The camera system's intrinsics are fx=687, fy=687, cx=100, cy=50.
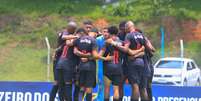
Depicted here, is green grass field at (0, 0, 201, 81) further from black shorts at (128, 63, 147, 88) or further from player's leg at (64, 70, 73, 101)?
black shorts at (128, 63, 147, 88)

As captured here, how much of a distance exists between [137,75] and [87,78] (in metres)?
1.11

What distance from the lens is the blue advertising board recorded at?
679 inches

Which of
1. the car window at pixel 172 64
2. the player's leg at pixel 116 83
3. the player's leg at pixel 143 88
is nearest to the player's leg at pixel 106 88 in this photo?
the player's leg at pixel 116 83

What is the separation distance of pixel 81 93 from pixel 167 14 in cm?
2568

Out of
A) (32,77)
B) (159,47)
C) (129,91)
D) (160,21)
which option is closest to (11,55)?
(32,77)

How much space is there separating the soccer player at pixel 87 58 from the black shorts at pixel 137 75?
2.59 ft

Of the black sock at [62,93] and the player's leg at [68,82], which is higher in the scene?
the player's leg at [68,82]

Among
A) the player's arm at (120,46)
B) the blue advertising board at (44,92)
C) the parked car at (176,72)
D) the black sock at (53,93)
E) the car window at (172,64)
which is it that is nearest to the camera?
the player's arm at (120,46)

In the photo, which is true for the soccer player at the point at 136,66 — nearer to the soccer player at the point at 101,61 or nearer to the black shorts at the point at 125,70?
the black shorts at the point at 125,70

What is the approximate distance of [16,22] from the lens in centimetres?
4125

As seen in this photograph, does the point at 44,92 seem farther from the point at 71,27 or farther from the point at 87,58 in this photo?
the point at 87,58

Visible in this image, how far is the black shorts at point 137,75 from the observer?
596 inches

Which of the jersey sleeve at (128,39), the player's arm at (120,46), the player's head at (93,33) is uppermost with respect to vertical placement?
the player's head at (93,33)

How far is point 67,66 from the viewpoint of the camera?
15469mm
